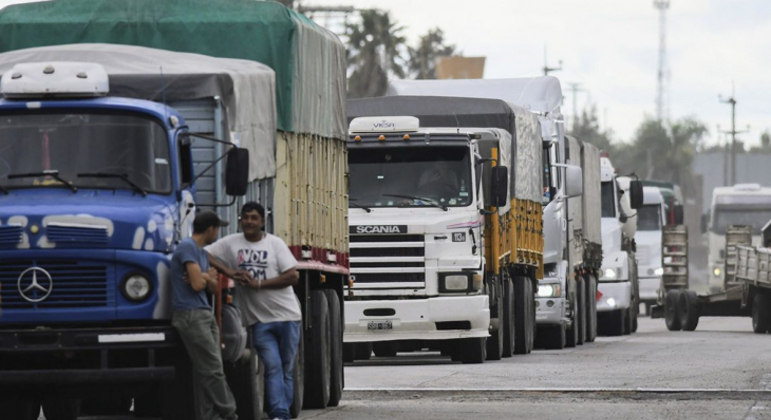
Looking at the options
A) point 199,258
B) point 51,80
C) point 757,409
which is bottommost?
point 757,409

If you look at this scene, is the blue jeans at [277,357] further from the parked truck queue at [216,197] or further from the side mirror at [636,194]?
the side mirror at [636,194]

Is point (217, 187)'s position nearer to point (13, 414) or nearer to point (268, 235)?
point (268, 235)

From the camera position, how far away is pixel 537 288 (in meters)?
32.1

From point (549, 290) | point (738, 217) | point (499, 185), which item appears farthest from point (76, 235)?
point (738, 217)

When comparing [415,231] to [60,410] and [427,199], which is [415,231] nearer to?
[427,199]

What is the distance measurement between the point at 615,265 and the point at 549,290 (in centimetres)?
888

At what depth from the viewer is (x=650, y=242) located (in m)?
54.5

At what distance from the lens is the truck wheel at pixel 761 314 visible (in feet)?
137

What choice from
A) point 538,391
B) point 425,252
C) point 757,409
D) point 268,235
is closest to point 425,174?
point 425,252

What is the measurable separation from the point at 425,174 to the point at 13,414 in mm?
11098

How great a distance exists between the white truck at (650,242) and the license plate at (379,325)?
94.9ft

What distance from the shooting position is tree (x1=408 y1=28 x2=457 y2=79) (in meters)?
86.8

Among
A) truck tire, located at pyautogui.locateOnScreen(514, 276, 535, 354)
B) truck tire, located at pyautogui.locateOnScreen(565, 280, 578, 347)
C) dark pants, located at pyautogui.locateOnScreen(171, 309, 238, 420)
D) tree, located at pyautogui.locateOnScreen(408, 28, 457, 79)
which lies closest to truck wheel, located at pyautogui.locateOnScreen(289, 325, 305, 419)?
dark pants, located at pyautogui.locateOnScreen(171, 309, 238, 420)

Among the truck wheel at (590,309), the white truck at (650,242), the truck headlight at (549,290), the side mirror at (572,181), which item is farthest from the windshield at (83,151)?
the white truck at (650,242)
